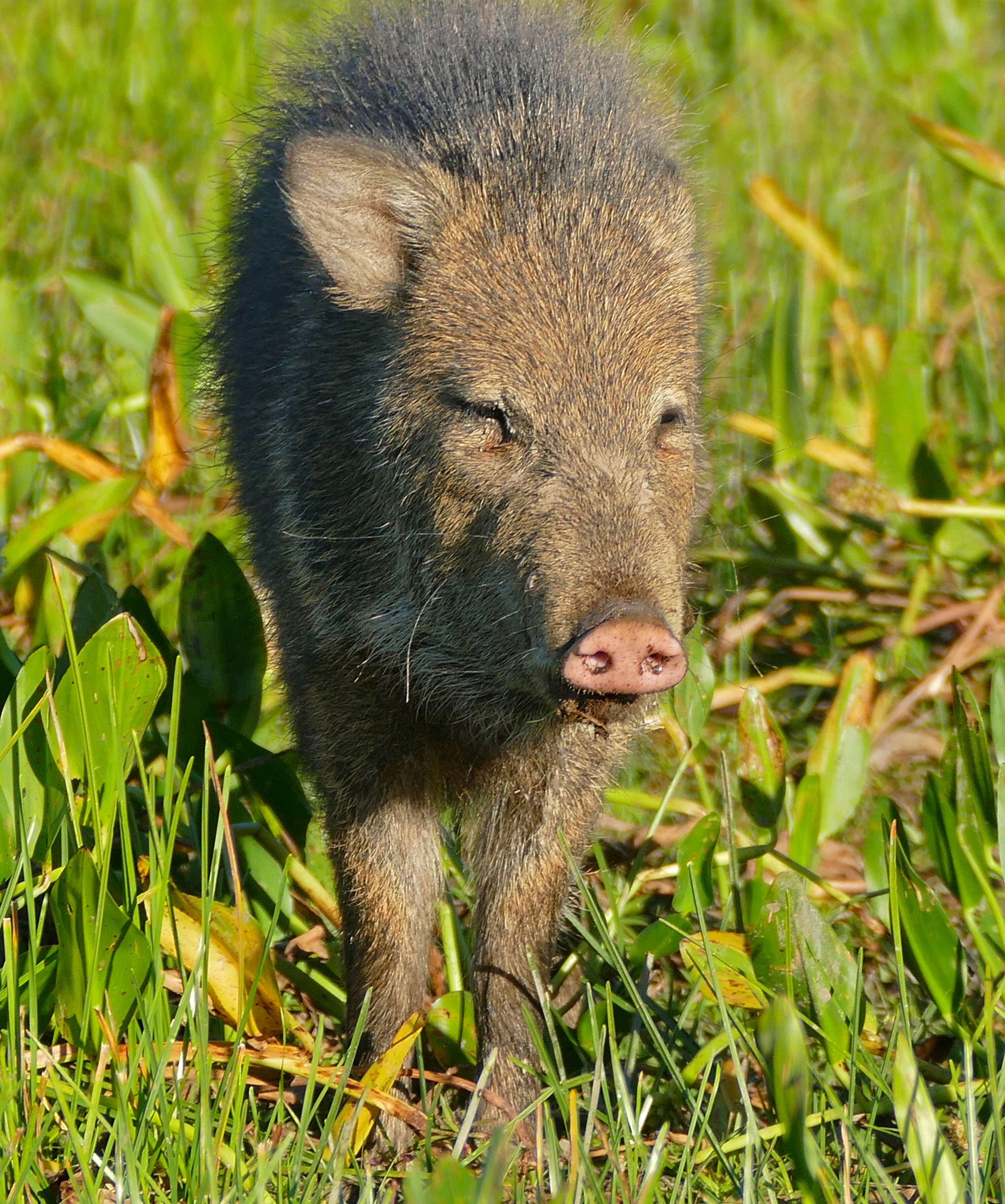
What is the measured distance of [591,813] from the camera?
9.22ft

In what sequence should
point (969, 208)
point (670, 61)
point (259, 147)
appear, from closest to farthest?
point (259, 147) → point (969, 208) → point (670, 61)

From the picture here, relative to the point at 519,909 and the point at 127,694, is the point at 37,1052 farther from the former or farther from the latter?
the point at 519,909

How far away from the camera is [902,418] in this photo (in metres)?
3.80

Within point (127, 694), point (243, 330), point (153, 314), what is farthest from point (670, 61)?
point (127, 694)

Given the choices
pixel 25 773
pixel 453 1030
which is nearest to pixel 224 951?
pixel 25 773

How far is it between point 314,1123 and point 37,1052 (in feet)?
1.70

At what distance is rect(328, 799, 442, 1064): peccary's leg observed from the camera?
275cm

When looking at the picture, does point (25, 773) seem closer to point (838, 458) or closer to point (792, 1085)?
point (792, 1085)

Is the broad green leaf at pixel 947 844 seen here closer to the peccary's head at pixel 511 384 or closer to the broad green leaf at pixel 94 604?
the peccary's head at pixel 511 384

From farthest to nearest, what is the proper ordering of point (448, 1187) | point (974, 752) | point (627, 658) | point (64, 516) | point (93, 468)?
point (93, 468)
point (64, 516)
point (974, 752)
point (627, 658)
point (448, 1187)

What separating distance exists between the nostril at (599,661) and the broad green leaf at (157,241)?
2.57 metres

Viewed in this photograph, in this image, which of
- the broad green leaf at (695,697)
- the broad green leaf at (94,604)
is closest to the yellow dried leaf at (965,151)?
the broad green leaf at (695,697)

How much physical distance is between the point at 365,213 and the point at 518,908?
47.9 inches

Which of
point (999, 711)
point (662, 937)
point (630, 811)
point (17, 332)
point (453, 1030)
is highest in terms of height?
point (17, 332)
